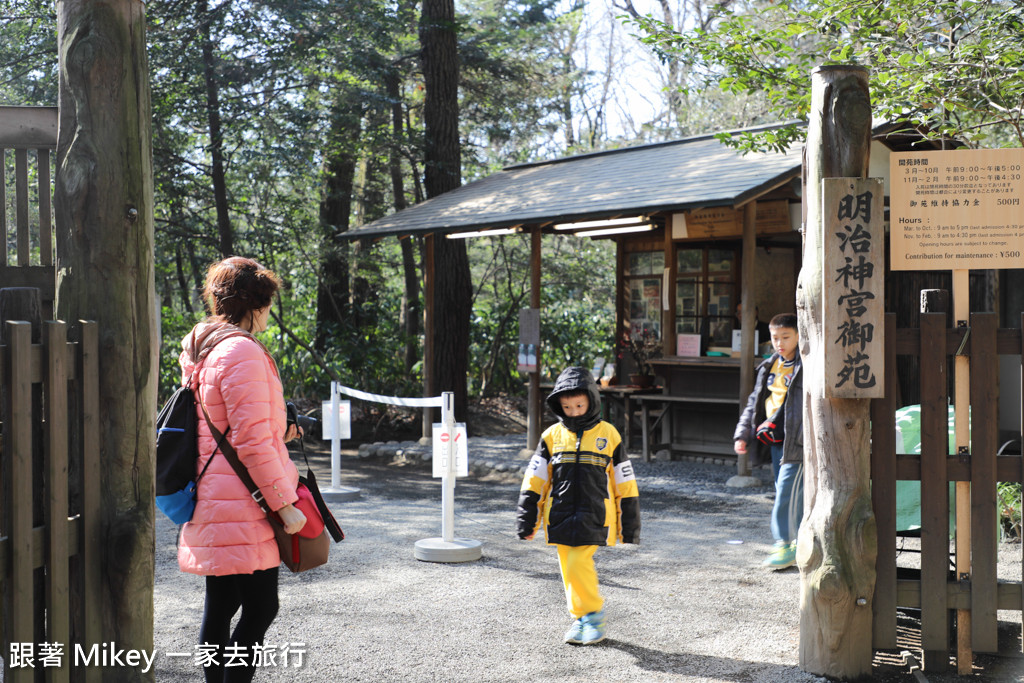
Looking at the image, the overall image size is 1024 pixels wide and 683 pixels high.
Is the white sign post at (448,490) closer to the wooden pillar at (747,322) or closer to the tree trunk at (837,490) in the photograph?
the tree trunk at (837,490)

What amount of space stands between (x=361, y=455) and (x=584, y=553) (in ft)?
28.1

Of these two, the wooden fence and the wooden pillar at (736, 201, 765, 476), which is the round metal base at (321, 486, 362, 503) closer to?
the wooden pillar at (736, 201, 765, 476)

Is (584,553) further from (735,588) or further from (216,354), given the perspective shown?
(216,354)

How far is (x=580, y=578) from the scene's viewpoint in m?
4.61

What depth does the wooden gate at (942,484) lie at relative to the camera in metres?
4.05

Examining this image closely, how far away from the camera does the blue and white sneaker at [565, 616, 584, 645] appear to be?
4.66 metres

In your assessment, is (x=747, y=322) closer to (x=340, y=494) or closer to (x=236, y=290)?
(x=340, y=494)

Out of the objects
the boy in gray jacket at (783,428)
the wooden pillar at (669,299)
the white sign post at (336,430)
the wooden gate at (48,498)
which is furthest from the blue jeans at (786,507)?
the wooden pillar at (669,299)

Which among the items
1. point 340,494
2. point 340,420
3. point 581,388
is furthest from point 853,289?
point 340,494

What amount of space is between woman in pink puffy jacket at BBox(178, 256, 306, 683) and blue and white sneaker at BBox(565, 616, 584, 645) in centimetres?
180

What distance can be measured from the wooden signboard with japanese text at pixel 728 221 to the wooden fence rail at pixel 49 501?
383 inches

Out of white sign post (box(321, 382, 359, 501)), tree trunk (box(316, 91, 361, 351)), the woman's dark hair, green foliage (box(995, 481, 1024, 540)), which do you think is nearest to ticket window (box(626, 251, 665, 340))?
tree trunk (box(316, 91, 361, 351))

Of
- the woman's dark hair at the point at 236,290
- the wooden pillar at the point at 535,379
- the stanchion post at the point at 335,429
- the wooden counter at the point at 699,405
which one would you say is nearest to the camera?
the woman's dark hair at the point at 236,290

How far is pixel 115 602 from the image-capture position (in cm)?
331
